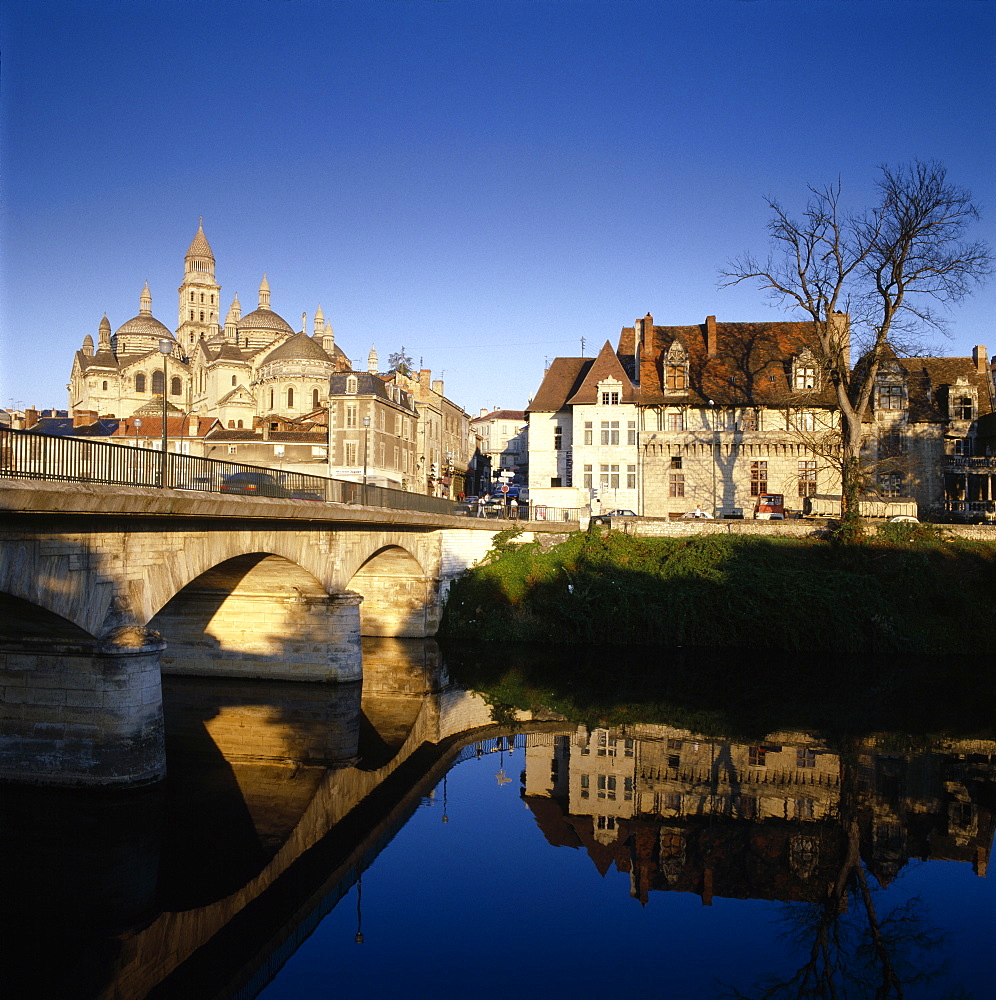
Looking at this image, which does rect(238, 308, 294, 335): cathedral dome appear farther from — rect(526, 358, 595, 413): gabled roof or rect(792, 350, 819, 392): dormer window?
rect(792, 350, 819, 392): dormer window

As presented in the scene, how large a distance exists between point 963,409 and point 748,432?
11293 mm

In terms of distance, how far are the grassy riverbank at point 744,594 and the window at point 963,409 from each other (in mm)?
13160

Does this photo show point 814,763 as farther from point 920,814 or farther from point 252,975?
point 252,975

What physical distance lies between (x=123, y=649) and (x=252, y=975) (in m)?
5.94

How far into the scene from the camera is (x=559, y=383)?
49.2 m

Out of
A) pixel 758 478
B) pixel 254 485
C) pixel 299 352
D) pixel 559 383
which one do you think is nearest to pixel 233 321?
pixel 299 352

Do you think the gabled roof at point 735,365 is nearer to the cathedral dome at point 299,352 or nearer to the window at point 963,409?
the window at point 963,409

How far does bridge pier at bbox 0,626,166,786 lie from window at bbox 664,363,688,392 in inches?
1396

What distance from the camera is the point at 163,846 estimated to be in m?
13.2

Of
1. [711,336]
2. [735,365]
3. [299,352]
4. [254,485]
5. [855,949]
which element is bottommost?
[855,949]

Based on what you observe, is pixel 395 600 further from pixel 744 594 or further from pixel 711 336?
pixel 711 336

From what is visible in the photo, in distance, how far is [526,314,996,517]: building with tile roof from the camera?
4403 centimetres

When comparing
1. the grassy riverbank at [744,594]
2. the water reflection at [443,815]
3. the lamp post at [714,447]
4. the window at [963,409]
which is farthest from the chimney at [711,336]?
the water reflection at [443,815]

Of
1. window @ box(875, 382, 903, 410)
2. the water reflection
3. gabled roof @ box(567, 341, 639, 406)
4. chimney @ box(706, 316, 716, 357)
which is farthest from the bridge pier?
window @ box(875, 382, 903, 410)
